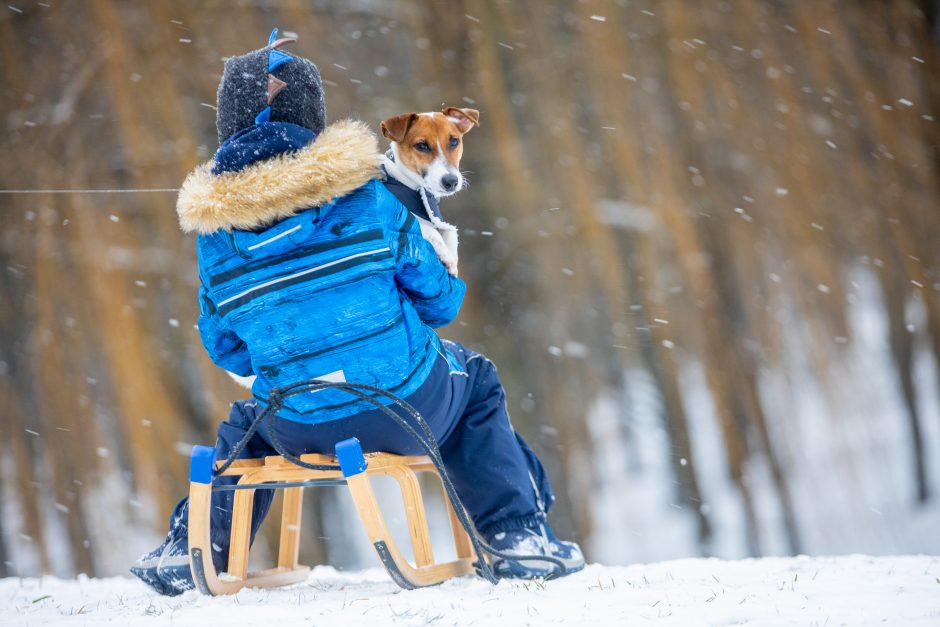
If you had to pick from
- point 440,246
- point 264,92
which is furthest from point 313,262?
point 264,92

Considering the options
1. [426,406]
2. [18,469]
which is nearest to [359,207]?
[426,406]

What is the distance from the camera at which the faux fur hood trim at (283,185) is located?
2.26m

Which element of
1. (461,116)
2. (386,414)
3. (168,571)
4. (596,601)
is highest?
(461,116)

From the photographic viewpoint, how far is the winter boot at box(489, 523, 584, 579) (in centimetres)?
249

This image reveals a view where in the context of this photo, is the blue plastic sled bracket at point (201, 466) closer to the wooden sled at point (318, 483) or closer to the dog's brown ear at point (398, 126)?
the wooden sled at point (318, 483)

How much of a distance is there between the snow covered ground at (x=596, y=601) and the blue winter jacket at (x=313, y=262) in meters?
0.54

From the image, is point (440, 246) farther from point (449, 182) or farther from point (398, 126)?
point (398, 126)

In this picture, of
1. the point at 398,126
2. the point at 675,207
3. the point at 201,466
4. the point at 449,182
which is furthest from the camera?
the point at 675,207

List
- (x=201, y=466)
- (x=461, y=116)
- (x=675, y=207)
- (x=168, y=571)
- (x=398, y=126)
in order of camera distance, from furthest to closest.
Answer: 1. (x=675, y=207)
2. (x=461, y=116)
3. (x=398, y=126)
4. (x=168, y=571)
5. (x=201, y=466)

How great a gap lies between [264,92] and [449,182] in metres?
0.78

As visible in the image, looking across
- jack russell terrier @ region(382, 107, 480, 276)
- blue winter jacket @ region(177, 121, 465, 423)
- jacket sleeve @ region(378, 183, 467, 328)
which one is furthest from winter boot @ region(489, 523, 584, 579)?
jack russell terrier @ region(382, 107, 480, 276)

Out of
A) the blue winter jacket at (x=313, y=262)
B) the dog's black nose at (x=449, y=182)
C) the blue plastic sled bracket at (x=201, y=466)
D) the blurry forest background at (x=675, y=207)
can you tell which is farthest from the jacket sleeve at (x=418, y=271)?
the blurry forest background at (x=675, y=207)

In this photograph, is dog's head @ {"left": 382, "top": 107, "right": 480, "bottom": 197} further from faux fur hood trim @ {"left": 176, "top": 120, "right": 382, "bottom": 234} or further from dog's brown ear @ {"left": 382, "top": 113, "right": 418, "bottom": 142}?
faux fur hood trim @ {"left": 176, "top": 120, "right": 382, "bottom": 234}

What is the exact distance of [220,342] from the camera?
2525 mm
